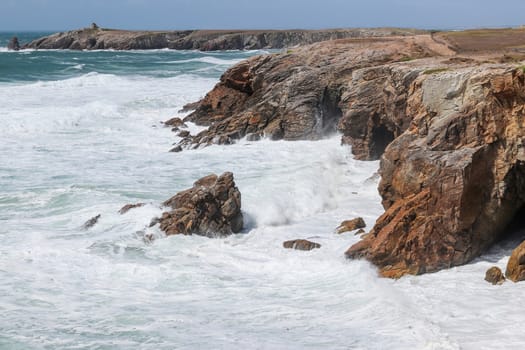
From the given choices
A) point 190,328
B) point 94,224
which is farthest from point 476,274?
point 94,224

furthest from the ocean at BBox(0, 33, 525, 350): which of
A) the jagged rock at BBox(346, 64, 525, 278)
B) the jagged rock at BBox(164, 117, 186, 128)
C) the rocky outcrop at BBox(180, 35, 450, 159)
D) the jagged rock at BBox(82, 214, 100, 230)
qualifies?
the jagged rock at BBox(164, 117, 186, 128)

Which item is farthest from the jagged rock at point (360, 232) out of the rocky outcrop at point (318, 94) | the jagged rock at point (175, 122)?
the jagged rock at point (175, 122)

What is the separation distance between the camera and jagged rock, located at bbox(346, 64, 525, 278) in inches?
532

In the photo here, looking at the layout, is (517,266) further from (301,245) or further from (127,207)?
(127,207)

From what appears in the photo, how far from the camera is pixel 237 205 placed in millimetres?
17188

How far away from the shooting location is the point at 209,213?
16.9 metres

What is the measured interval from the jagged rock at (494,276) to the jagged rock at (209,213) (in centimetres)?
657

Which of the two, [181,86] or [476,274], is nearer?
[476,274]

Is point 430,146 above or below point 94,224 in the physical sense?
above

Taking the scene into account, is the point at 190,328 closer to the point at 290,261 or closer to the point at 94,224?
the point at 290,261

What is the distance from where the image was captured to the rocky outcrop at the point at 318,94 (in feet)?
81.5

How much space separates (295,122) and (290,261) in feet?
49.3

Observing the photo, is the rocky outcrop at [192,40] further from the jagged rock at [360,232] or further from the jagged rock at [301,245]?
the jagged rock at [301,245]

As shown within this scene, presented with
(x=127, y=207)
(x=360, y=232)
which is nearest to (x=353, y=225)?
(x=360, y=232)
